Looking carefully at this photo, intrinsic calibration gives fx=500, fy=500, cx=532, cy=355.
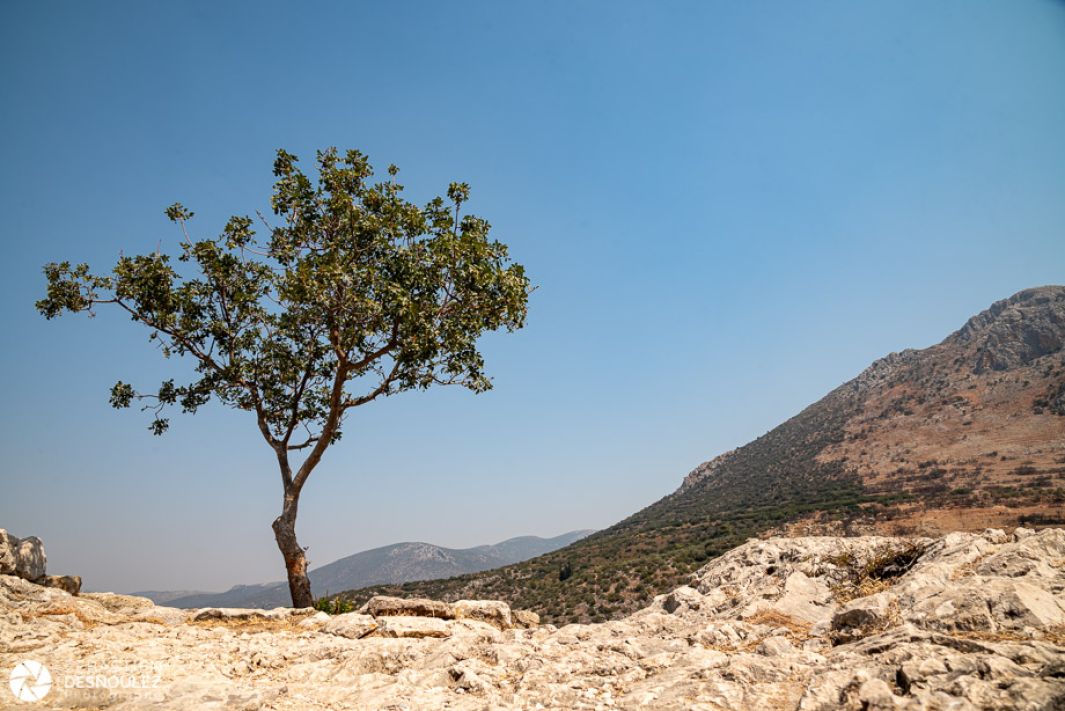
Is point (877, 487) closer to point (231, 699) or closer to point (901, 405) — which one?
point (901, 405)

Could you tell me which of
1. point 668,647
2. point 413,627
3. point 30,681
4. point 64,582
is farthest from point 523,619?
point 64,582

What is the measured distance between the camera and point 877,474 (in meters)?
73.6

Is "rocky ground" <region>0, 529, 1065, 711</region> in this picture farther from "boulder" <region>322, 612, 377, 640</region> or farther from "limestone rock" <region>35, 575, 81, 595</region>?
"limestone rock" <region>35, 575, 81, 595</region>

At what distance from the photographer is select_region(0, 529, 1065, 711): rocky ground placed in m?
4.71

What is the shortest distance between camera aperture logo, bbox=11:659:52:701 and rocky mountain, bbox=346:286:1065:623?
38.3m

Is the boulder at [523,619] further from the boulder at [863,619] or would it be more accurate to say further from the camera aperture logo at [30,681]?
the camera aperture logo at [30,681]

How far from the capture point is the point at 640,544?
64312mm

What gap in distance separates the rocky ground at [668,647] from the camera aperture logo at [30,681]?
0.57 ft

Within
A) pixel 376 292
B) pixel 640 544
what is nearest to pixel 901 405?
pixel 640 544

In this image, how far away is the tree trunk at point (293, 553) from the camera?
14828 millimetres

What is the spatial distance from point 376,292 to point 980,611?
1523 cm

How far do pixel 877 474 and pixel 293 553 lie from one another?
83148mm

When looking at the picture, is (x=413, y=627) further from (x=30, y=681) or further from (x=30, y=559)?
(x=30, y=559)

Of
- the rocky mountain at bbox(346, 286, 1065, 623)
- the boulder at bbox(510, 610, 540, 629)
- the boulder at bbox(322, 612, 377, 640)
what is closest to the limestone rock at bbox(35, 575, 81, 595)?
the boulder at bbox(322, 612, 377, 640)
